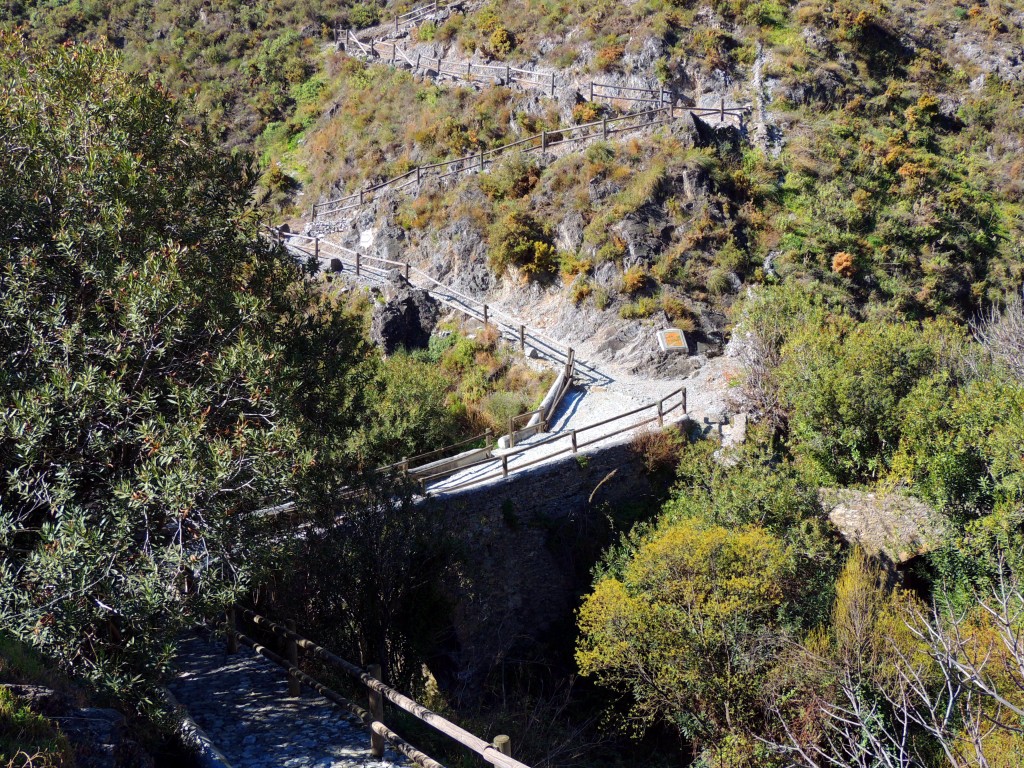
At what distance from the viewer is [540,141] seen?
30.1 meters

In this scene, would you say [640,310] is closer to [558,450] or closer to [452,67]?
[558,450]

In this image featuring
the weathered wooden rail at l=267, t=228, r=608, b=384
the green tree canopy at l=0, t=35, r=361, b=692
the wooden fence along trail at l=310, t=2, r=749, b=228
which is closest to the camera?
the green tree canopy at l=0, t=35, r=361, b=692

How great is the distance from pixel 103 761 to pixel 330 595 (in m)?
4.76

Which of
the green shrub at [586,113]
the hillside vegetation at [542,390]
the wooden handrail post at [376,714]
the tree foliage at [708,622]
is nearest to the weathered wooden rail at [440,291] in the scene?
the hillside vegetation at [542,390]

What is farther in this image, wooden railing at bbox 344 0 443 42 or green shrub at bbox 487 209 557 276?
wooden railing at bbox 344 0 443 42

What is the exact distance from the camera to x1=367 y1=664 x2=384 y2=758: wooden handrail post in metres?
7.77

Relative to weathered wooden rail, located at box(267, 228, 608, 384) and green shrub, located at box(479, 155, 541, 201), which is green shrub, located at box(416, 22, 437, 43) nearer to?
weathered wooden rail, located at box(267, 228, 608, 384)

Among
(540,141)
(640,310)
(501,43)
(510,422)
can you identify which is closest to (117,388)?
(510,422)

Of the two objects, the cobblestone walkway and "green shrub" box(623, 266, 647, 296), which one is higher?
the cobblestone walkway

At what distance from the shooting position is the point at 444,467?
53.4ft

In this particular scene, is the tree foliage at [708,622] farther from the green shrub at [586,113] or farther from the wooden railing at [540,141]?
the green shrub at [586,113]

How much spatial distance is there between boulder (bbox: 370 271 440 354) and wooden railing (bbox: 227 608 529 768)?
1397cm

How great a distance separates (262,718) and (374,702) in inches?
68.9

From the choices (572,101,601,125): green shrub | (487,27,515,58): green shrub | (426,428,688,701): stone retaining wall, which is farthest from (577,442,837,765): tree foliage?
(487,27,515,58): green shrub
